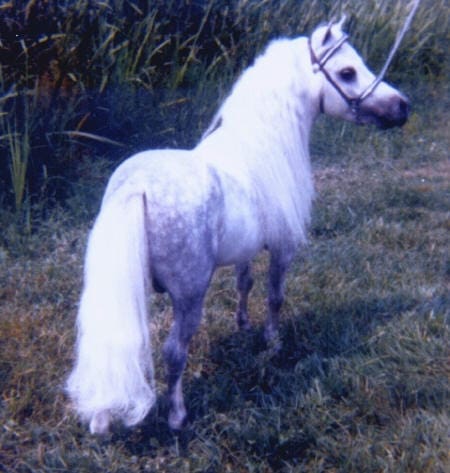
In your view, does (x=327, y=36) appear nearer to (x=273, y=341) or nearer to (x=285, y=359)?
(x=273, y=341)

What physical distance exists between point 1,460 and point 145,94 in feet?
13.8

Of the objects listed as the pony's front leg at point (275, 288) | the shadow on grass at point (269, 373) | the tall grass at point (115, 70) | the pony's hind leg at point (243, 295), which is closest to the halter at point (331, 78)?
the pony's front leg at point (275, 288)

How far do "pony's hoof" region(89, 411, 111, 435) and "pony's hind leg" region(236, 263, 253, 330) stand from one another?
1.20 m

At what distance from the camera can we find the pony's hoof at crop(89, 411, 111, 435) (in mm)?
2689

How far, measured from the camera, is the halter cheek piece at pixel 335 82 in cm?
315

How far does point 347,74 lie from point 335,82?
0.08 m

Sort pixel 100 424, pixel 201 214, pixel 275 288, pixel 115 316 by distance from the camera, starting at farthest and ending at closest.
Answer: pixel 275 288
pixel 100 424
pixel 201 214
pixel 115 316

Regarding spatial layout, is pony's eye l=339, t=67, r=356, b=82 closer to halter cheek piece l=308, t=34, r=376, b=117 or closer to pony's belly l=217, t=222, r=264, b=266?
halter cheek piece l=308, t=34, r=376, b=117

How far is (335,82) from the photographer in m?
3.24

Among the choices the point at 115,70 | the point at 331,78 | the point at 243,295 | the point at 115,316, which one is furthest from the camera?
the point at 115,70

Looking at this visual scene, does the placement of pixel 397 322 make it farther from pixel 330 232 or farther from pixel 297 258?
pixel 330 232

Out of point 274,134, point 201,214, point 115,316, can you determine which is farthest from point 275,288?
point 115,316

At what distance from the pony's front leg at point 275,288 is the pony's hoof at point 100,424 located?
1.02 metres

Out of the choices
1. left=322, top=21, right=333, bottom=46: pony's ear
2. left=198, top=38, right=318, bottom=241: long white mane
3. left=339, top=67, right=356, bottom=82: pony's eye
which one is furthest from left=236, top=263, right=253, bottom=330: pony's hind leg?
left=322, top=21, right=333, bottom=46: pony's ear
